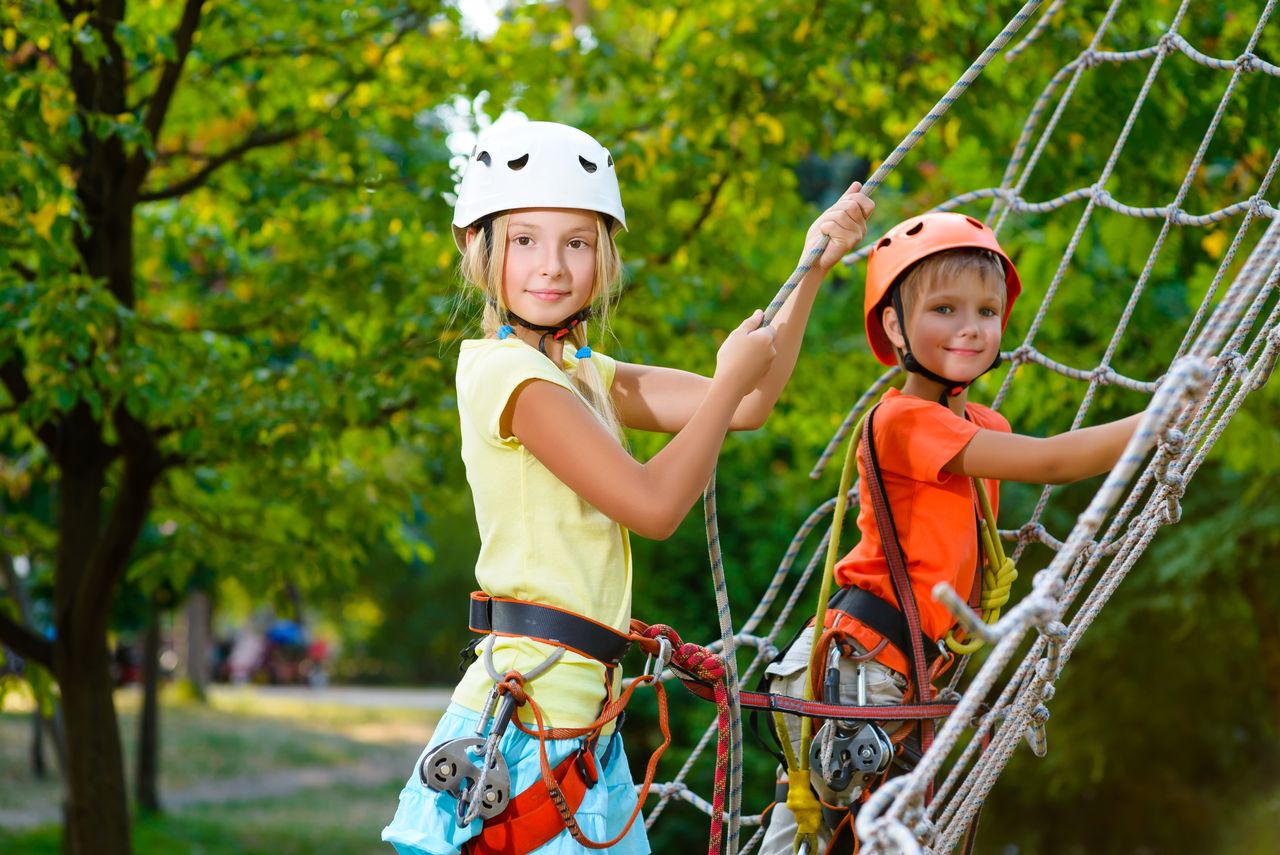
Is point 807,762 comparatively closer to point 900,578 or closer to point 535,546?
point 900,578

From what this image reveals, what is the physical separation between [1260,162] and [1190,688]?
12.6 feet

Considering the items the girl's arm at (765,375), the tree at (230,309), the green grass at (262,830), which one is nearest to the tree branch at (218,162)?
the tree at (230,309)

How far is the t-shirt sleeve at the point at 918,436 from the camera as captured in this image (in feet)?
7.55

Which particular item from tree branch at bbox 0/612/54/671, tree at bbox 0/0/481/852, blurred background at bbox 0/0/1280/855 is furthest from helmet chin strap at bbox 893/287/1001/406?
tree branch at bbox 0/612/54/671

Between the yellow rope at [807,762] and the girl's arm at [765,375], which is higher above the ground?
the girl's arm at [765,375]

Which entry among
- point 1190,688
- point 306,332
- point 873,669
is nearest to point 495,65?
point 306,332

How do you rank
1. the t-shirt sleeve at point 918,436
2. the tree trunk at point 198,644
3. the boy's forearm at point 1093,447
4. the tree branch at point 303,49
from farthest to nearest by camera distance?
1. the tree trunk at point 198,644
2. the tree branch at point 303,49
3. the t-shirt sleeve at point 918,436
4. the boy's forearm at point 1093,447

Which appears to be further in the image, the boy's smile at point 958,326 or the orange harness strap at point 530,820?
the boy's smile at point 958,326

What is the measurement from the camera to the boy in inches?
92.5

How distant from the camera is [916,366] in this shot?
94.7 inches

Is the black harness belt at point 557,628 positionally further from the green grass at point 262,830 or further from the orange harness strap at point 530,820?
the green grass at point 262,830

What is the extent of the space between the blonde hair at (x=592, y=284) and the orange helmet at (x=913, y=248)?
51cm

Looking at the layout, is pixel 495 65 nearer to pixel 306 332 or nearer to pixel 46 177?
pixel 306 332

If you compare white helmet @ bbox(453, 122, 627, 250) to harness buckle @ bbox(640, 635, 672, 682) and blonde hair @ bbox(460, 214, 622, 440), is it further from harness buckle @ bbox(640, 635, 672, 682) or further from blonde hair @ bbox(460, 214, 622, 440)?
harness buckle @ bbox(640, 635, 672, 682)
